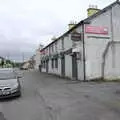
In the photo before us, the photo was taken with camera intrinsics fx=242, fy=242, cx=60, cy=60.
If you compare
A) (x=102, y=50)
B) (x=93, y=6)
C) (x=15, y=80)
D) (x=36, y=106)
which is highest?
(x=93, y=6)

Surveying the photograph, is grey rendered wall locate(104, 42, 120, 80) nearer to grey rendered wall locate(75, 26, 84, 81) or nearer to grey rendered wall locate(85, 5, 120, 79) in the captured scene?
grey rendered wall locate(85, 5, 120, 79)

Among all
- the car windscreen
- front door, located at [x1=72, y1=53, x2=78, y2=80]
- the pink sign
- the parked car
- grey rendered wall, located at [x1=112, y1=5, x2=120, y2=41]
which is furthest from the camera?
front door, located at [x1=72, y1=53, x2=78, y2=80]

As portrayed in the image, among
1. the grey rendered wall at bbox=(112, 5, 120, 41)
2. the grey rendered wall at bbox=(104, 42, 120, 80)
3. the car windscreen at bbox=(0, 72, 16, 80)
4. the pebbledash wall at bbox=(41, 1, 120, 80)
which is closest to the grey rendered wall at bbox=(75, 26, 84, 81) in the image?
the pebbledash wall at bbox=(41, 1, 120, 80)

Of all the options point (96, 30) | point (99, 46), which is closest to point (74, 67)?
point (99, 46)

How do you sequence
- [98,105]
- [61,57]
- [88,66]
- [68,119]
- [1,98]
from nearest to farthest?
[68,119], [98,105], [1,98], [88,66], [61,57]

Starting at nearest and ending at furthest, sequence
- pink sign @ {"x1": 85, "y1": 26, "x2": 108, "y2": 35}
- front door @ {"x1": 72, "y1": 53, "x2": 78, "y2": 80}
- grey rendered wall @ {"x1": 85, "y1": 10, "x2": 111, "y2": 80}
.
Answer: grey rendered wall @ {"x1": 85, "y1": 10, "x2": 111, "y2": 80} < pink sign @ {"x1": 85, "y1": 26, "x2": 108, "y2": 35} < front door @ {"x1": 72, "y1": 53, "x2": 78, "y2": 80}

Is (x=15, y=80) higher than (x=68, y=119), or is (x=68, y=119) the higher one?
(x=15, y=80)

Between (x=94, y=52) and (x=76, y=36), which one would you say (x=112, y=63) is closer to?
(x=94, y=52)

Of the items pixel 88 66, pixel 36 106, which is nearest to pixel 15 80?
pixel 36 106

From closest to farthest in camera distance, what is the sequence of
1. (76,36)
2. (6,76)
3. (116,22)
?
(6,76) → (76,36) → (116,22)

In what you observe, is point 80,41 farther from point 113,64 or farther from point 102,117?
point 102,117

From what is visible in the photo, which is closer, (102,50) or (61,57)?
(102,50)

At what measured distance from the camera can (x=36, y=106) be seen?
1020cm

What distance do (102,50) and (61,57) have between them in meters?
9.32
